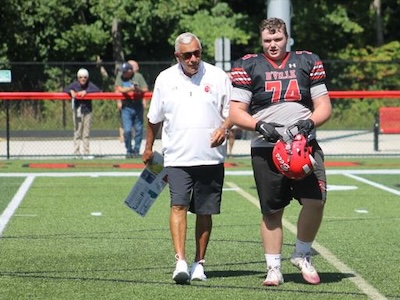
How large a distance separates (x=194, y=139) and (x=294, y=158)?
3.42 feet

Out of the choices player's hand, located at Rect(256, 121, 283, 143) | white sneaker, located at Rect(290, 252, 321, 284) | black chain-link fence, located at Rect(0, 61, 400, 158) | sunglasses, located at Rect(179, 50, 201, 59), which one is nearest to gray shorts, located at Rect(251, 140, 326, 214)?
player's hand, located at Rect(256, 121, 283, 143)

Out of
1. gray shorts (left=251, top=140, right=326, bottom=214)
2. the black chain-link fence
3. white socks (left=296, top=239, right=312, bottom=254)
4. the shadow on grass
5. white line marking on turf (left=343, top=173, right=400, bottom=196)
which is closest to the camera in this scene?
the shadow on grass

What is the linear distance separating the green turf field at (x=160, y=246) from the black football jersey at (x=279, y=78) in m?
1.31

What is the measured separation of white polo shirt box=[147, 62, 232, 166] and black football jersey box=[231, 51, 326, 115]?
0.37 metres

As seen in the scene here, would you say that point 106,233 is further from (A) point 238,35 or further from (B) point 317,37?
(B) point 317,37

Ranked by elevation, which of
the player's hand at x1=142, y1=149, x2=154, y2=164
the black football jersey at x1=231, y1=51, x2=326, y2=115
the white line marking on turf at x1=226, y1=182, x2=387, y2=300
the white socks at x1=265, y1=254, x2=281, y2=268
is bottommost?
the white line marking on turf at x1=226, y1=182, x2=387, y2=300

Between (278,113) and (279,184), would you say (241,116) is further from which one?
(279,184)

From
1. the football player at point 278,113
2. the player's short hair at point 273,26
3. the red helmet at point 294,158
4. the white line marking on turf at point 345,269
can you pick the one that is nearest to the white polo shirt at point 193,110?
the football player at point 278,113

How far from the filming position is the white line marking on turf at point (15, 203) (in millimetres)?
12530

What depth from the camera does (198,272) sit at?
8.69m

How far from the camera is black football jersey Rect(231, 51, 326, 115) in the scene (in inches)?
329

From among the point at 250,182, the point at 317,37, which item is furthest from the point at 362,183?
the point at 317,37

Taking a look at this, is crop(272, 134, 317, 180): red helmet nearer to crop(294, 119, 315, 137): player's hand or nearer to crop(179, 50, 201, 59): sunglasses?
crop(294, 119, 315, 137): player's hand

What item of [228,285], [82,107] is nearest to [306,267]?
[228,285]
